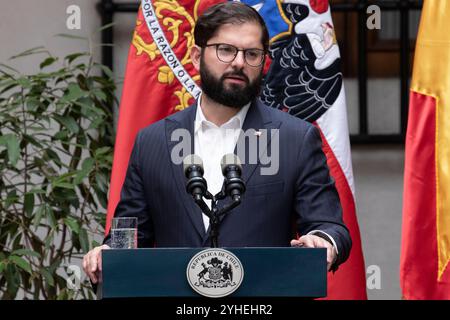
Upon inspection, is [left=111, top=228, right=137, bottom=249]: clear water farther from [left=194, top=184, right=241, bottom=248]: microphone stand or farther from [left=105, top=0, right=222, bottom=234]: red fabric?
[left=105, top=0, right=222, bottom=234]: red fabric

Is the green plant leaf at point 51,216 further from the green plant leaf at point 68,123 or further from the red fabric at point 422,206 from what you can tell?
the red fabric at point 422,206

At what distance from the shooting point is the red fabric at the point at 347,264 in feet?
14.6

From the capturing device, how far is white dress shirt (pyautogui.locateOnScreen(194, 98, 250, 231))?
318 cm

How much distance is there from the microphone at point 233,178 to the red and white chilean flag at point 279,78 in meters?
1.85

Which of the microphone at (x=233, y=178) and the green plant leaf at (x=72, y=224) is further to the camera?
the green plant leaf at (x=72, y=224)

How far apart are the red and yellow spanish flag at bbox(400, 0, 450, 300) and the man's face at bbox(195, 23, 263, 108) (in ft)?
4.35

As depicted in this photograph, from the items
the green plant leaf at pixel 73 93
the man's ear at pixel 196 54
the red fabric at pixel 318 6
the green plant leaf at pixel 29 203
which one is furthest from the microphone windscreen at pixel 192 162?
the green plant leaf at pixel 73 93

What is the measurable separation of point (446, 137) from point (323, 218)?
4.44 ft

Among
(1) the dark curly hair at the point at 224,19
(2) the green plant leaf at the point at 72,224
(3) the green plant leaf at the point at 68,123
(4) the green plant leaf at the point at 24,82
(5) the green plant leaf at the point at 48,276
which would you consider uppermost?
(1) the dark curly hair at the point at 224,19

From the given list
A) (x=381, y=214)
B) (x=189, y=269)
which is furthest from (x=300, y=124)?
(x=381, y=214)

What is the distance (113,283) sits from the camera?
2568 millimetres

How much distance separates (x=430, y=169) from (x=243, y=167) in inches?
54.4

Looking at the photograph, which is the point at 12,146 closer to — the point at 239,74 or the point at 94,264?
the point at 239,74

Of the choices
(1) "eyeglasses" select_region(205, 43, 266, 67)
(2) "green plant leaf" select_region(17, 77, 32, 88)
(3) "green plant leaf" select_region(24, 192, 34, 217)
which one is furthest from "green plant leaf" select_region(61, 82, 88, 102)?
(1) "eyeglasses" select_region(205, 43, 266, 67)
